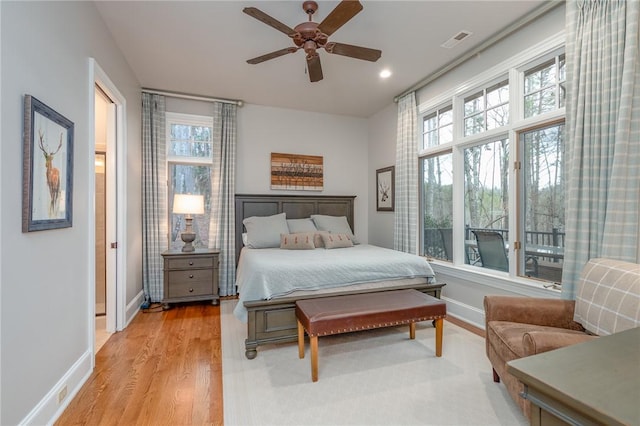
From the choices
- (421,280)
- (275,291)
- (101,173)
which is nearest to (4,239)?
(275,291)

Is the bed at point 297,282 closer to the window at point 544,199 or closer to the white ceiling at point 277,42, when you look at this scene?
the window at point 544,199

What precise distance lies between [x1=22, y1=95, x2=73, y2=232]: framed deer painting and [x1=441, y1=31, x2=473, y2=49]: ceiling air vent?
3.47m

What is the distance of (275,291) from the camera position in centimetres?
264

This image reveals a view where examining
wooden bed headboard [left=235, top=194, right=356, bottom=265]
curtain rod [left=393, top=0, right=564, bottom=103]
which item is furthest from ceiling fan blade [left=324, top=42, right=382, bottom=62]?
wooden bed headboard [left=235, top=194, right=356, bottom=265]

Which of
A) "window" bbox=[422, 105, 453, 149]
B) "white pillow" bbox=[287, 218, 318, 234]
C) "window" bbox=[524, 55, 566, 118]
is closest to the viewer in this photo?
"window" bbox=[524, 55, 566, 118]

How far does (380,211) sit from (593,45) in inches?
131

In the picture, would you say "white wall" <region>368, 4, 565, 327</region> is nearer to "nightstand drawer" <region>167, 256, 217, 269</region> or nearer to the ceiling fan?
the ceiling fan

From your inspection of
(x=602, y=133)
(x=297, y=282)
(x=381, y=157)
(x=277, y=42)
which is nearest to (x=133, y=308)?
(x=297, y=282)

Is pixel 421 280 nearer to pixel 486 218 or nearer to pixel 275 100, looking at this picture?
pixel 486 218

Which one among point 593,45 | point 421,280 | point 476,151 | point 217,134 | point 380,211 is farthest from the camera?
point 380,211

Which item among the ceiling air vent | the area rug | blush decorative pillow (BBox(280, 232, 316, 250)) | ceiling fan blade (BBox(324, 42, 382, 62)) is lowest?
the area rug

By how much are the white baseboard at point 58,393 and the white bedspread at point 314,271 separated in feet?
3.79

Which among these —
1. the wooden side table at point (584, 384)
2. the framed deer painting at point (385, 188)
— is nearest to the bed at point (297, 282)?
the framed deer painting at point (385, 188)

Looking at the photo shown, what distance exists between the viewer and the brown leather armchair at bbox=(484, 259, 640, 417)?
5.20 ft
